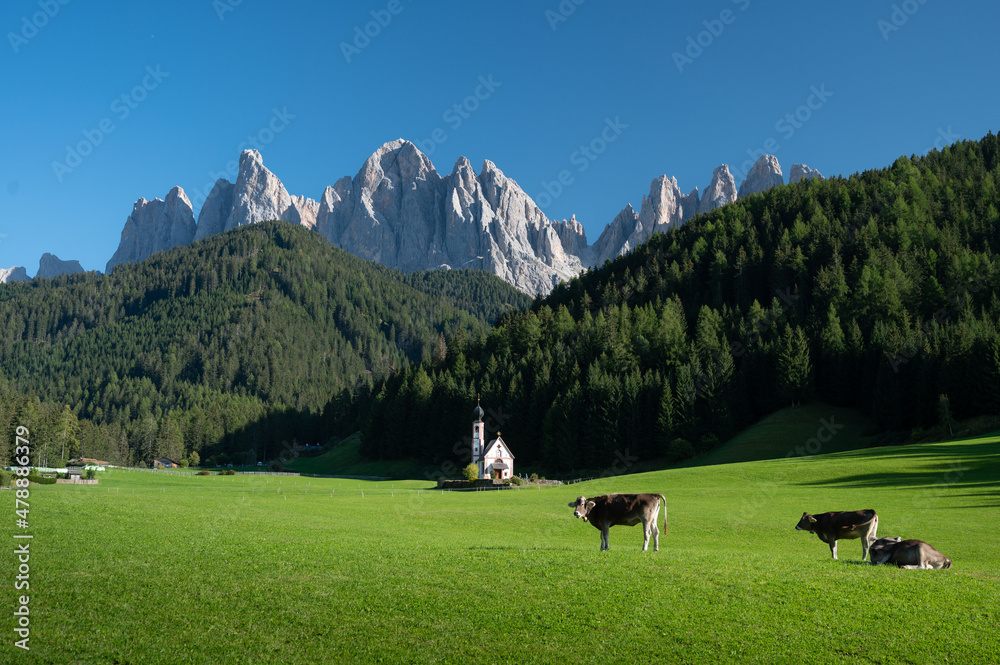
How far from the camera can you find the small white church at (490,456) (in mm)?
83250

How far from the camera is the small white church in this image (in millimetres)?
83250

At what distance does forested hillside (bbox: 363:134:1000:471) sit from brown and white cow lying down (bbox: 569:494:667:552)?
63.1m

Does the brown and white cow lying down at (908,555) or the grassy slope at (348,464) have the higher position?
the brown and white cow lying down at (908,555)

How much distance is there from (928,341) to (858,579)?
249 ft

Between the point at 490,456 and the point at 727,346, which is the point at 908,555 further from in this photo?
the point at 727,346

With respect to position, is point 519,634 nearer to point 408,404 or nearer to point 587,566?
point 587,566

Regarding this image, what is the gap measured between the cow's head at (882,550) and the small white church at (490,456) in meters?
62.4

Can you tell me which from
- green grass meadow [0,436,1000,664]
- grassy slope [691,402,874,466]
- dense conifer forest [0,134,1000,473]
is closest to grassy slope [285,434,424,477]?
dense conifer forest [0,134,1000,473]

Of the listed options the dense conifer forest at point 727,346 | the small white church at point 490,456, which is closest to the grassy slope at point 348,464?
the dense conifer forest at point 727,346

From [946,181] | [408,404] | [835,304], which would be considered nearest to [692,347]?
[835,304]

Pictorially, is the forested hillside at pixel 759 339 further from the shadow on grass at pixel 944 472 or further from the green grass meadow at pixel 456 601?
the green grass meadow at pixel 456 601

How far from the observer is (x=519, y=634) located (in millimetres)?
11195

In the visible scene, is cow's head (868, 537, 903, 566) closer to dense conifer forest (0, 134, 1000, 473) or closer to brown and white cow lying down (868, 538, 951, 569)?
brown and white cow lying down (868, 538, 951, 569)

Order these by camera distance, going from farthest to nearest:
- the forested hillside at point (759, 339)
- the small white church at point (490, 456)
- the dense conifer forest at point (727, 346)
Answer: the dense conifer forest at point (727, 346)
the small white church at point (490, 456)
the forested hillside at point (759, 339)
